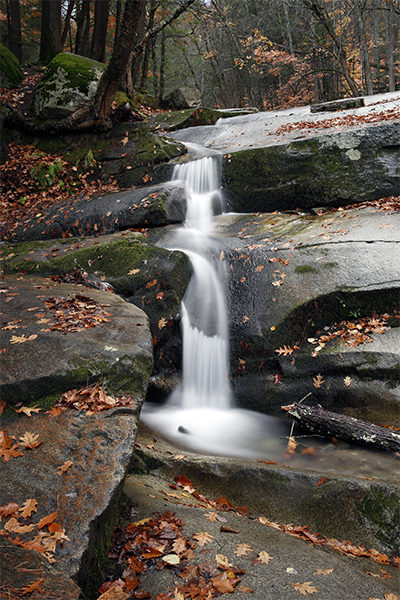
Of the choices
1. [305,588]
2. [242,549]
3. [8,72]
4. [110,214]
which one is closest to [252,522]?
[242,549]

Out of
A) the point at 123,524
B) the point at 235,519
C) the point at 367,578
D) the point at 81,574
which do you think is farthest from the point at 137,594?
the point at 367,578

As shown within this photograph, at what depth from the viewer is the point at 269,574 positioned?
8.22ft

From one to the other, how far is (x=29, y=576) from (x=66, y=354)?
2.18m

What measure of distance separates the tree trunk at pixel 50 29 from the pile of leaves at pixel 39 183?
28.8ft

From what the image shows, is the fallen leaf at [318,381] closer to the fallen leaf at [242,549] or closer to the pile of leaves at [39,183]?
the fallen leaf at [242,549]

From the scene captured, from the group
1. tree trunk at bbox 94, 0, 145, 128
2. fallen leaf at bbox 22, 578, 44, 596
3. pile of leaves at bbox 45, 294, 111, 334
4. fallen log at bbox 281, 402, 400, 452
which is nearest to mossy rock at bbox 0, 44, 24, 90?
tree trunk at bbox 94, 0, 145, 128

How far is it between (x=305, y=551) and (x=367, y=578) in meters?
0.43

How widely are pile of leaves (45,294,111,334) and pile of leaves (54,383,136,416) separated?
0.98m

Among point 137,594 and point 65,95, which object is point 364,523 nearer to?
point 137,594

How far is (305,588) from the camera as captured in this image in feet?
7.90

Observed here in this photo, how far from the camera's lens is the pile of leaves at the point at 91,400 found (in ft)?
10.8

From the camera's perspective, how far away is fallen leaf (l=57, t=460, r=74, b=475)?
2.71 m

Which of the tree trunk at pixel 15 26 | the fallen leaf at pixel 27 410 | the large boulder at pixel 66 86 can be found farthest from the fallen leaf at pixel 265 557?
the tree trunk at pixel 15 26

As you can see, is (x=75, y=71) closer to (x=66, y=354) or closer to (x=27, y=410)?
(x=66, y=354)
